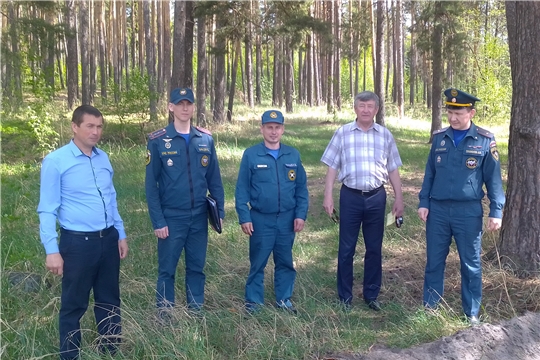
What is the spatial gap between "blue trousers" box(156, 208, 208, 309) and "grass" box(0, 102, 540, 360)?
0.22m

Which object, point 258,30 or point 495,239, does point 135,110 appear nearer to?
point 258,30

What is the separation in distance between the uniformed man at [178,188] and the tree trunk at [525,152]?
3.06m

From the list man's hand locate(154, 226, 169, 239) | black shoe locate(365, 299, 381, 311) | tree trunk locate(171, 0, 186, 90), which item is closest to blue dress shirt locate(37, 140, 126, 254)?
man's hand locate(154, 226, 169, 239)

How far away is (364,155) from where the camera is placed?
5055 millimetres

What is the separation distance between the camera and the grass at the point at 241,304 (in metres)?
3.91

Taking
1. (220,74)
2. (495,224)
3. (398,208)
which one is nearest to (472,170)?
(495,224)

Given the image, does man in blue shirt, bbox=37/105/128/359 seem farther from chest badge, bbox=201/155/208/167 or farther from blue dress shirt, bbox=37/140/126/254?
chest badge, bbox=201/155/208/167

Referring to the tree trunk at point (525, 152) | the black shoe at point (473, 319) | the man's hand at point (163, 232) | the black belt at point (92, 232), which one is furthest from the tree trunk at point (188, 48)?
the black shoe at point (473, 319)

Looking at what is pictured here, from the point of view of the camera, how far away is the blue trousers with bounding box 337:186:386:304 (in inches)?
200

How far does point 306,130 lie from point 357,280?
14.5 metres

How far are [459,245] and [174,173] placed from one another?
2.47 metres

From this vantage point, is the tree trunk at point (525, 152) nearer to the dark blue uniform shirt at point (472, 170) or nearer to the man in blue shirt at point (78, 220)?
the dark blue uniform shirt at point (472, 170)

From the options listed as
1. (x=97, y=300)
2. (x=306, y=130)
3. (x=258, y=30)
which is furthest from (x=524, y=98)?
(x=306, y=130)

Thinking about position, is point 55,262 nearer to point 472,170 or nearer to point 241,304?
point 241,304
